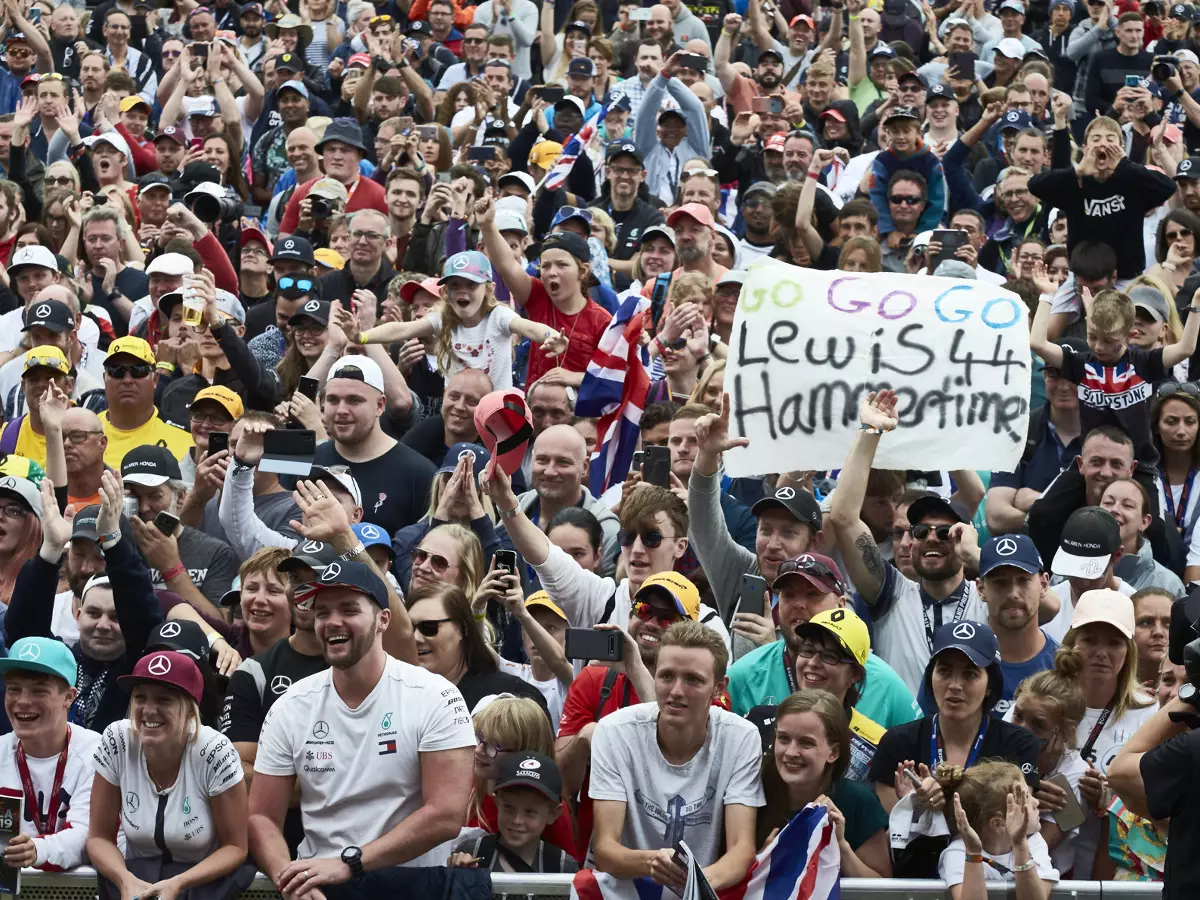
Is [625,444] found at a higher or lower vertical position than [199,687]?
lower

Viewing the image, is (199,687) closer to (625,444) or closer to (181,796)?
(181,796)

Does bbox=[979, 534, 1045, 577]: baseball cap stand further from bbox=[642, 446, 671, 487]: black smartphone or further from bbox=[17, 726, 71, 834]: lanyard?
bbox=[17, 726, 71, 834]: lanyard

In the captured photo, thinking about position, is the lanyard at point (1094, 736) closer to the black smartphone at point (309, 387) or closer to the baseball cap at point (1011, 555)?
the baseball cap at point (1011, 555)

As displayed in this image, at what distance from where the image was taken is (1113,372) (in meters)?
9.31

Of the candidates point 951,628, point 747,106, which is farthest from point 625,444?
point 747,106

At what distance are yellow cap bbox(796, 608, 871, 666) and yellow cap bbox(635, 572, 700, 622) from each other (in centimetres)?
47

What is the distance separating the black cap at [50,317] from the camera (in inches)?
395

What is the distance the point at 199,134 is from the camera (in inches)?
604

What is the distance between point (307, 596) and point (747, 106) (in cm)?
1024

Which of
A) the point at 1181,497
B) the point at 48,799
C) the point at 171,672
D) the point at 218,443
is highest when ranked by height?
the point at 171,672

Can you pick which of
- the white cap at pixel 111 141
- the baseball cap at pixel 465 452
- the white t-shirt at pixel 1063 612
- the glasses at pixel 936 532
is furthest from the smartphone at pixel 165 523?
the white cap at pixel 111 141

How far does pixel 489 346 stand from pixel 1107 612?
409 centimetres

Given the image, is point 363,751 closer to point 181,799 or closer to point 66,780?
point 181,799

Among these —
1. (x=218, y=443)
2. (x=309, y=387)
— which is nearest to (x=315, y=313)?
(x=309, y=387)
